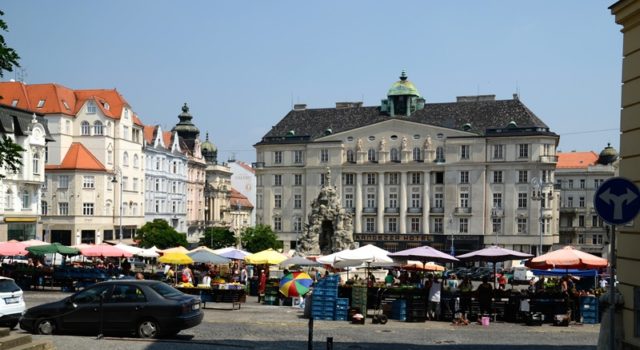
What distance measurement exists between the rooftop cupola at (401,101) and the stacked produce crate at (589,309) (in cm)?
6834

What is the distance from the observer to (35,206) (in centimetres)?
6116

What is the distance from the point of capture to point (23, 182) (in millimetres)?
59250

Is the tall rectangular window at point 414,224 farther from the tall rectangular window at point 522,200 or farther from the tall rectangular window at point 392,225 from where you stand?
the tall rectangular window at point 522,200

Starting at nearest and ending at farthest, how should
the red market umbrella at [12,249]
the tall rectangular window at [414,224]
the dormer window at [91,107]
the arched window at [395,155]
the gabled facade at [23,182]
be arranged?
the red market umbrella at [12,249] → the gabled facade at [23,182] → the dormer window at [91,107] → the tall rectangular window at [414,224] → the arched window at [395,155]

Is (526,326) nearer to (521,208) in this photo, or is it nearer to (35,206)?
(35,206)

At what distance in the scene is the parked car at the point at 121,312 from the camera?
62.9 feet

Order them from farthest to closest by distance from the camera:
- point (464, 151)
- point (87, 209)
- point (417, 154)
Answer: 1. point (417, 154)
2. point (464, 151)
3. point (87, 209)

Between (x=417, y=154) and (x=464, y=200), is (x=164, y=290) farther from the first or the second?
(x=417, y=154)

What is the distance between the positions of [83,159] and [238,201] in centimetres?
5941

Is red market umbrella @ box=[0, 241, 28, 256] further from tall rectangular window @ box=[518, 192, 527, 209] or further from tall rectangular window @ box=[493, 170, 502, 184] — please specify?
tall rectangular window @ box=[518, 192, 527, 209]

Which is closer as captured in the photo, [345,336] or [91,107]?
[345,336]

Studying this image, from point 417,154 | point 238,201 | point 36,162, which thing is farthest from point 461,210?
point 238,201

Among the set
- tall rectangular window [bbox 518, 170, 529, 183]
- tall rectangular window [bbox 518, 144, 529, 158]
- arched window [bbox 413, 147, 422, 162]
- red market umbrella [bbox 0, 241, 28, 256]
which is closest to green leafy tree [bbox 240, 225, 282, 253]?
arched window [bbox 413, 147, 422, 162]

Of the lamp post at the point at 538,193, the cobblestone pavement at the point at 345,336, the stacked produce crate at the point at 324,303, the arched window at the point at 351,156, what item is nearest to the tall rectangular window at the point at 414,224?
the arched window at the point at 351,156
